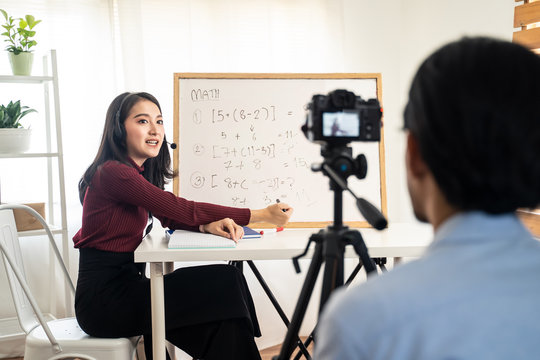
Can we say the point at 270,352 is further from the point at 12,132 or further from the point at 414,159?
the point at 414,159

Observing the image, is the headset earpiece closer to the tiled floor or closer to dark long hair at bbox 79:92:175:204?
dark long hair at bbox 79:92:175:204

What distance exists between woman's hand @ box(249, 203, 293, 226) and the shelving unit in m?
0.96

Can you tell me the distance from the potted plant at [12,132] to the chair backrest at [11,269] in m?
0.43

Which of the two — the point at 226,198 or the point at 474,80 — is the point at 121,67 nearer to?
the point at 226,198

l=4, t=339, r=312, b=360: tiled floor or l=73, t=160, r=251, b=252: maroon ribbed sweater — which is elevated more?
l=73, t=160, r=251, b=252: maroon ribbed sweater

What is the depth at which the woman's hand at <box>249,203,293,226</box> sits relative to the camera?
185 centimetres

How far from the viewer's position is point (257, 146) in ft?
6.85

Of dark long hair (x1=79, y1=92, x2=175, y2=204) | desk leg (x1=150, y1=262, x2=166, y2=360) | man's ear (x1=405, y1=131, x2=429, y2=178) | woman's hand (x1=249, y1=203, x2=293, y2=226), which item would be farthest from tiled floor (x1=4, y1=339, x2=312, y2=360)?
man's ear (x1=405, y1=131, x2=429, y2=178)

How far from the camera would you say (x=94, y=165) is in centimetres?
177

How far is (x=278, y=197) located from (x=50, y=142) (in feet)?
3.72

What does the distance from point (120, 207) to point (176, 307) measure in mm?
373

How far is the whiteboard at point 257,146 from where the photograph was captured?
6.77ft

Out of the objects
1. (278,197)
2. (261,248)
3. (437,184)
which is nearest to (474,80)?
(437,184)

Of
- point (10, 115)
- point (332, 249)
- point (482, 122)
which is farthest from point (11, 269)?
point (482, 122)
